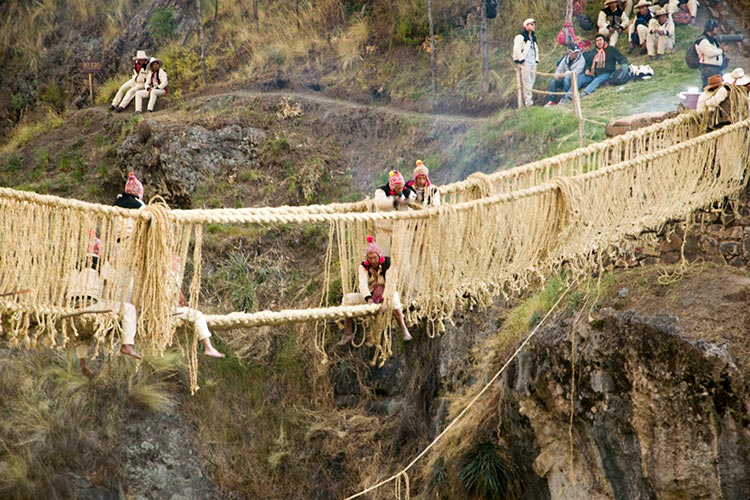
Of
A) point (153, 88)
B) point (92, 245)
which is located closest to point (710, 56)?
point (153, 88)

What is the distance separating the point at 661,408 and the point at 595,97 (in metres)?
4.93

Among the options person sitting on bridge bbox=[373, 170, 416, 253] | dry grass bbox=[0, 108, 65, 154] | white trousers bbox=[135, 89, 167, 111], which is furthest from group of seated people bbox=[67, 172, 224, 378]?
dry grass bbox=[0, 108, 65, 154]

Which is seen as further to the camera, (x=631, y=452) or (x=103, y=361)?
(x=103, y=361)

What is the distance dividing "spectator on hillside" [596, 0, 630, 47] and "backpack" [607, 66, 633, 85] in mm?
586

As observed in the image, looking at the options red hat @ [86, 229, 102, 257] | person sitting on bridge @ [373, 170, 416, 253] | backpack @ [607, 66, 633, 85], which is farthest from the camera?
backpack @ [607, 66, 633, 85]

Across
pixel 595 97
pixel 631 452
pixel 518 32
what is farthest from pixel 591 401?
pixel 518 32

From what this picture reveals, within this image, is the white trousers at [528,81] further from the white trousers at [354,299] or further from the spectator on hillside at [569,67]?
the white trousers at [354,299]

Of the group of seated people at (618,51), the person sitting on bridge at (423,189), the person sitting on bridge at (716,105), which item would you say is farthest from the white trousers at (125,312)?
the group of seated people at (618,51)

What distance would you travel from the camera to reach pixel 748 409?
887 cm

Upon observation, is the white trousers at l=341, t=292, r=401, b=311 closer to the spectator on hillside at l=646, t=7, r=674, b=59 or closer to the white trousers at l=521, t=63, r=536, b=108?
the white trousers at l=521, t=63, r=536, b=108

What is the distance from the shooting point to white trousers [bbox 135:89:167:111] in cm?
1567

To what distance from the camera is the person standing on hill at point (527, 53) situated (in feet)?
45.3

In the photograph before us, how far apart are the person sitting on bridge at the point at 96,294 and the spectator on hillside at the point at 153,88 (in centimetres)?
878

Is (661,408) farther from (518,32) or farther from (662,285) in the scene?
(518,32)
